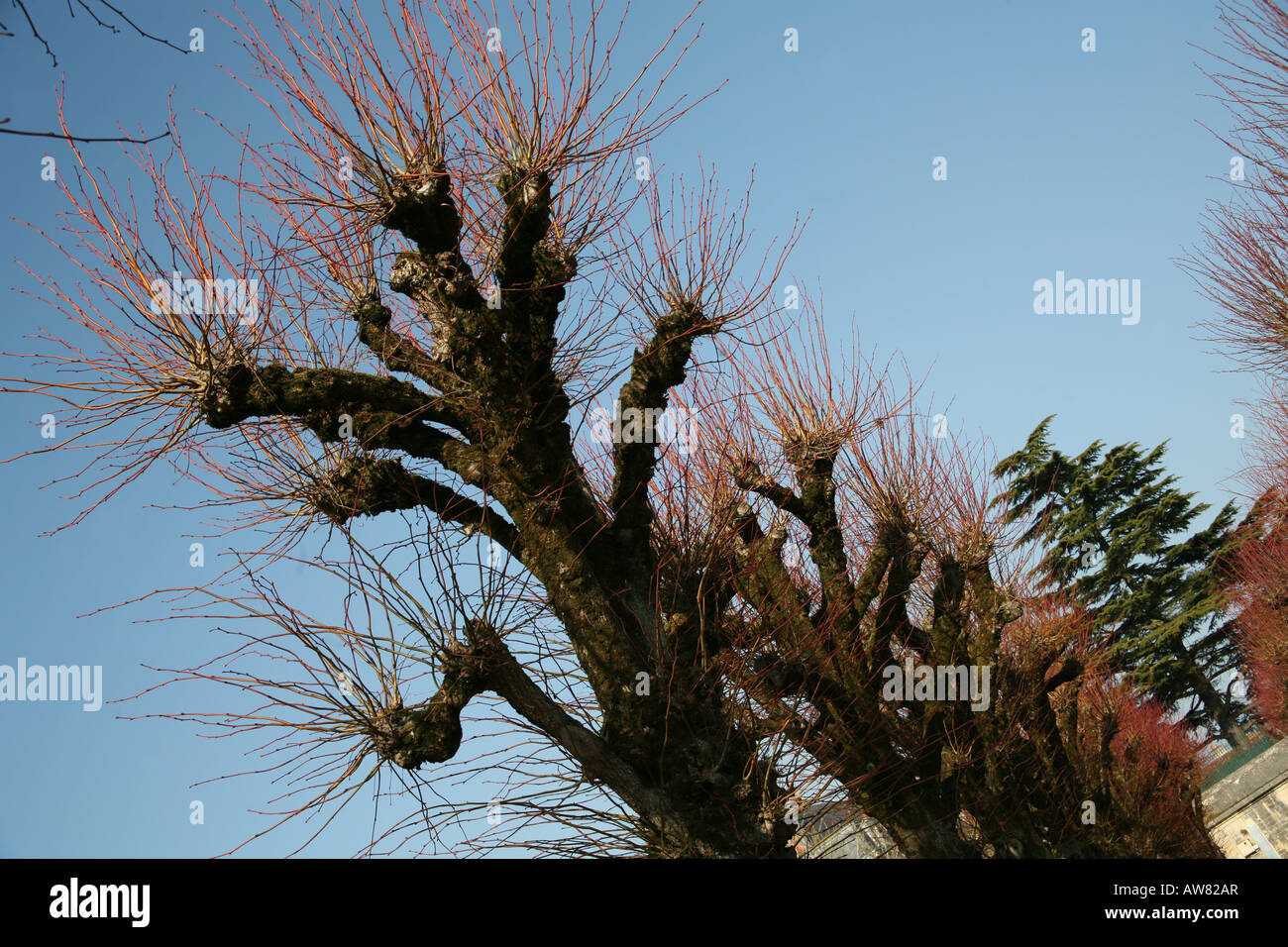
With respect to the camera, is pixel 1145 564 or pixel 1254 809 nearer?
pixel 1254 809

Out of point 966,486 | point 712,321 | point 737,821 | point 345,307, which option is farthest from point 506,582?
point 966,486

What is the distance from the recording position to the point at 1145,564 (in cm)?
3422

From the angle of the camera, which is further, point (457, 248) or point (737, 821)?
point (457, 248)

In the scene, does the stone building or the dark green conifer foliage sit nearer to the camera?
the stone building

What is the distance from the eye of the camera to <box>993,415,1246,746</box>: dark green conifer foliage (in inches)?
1278

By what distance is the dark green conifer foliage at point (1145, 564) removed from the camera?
32.5m

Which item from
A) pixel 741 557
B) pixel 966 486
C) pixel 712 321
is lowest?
pixel 741 557

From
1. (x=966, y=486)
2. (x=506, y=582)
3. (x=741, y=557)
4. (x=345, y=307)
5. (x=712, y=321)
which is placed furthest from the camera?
(x=966, y=486)

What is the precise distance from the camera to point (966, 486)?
35.1 feet

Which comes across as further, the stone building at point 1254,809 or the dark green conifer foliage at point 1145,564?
the dark green conifer foliage at point 1145,564

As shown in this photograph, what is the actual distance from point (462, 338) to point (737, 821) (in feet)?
12.0
